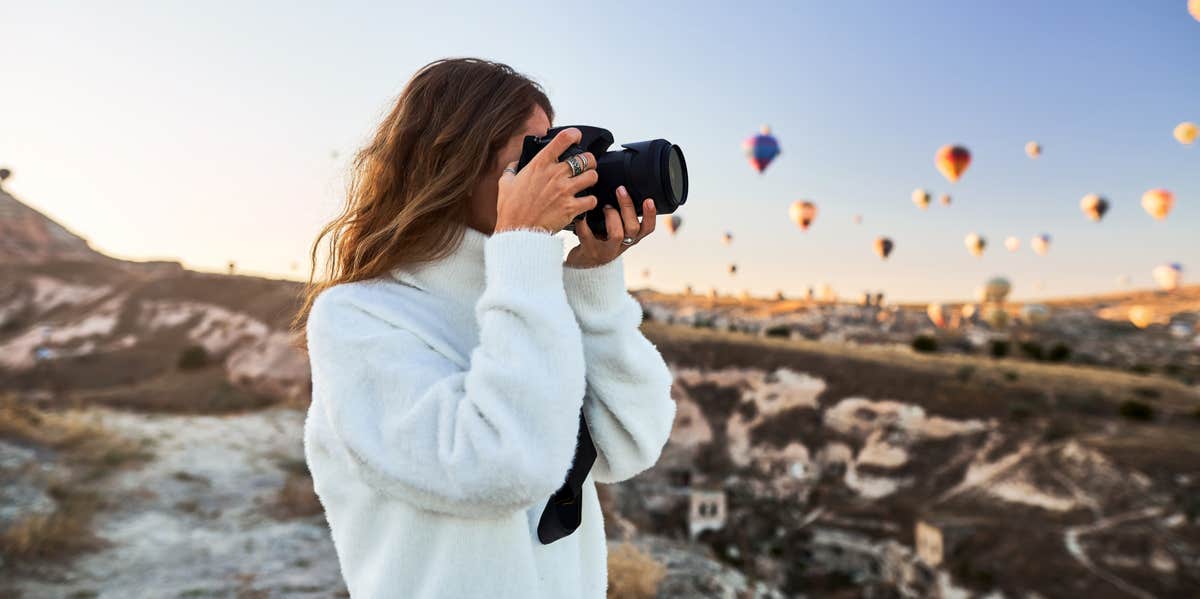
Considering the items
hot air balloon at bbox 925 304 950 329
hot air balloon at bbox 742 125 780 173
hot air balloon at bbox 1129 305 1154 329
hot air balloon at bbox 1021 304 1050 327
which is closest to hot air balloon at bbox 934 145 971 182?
hot air balloon at bbox 742 125 780 173

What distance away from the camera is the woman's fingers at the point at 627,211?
123 centimetres

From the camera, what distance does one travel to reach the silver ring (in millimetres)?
Result: 1170

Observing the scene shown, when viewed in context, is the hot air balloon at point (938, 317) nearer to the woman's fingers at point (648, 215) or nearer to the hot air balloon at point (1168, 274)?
the hot air balloon at point (1168, 274)

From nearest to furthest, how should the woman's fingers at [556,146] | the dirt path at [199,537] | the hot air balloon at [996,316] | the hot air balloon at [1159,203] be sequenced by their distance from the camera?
1. the woman's fingers at [556,146]
2. the dirt path at [199,537]
3. the hot air balloon at [1159,203]
4. the hot air balloon at [996,316]

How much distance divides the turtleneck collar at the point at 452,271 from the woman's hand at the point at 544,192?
0.44 ft

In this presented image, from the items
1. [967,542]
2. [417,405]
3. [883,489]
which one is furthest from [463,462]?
[883,489]

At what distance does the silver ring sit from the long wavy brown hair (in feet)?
0.59

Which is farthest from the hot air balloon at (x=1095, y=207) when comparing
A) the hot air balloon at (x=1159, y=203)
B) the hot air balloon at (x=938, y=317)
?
the hot air balloon at (x=938, y=317)

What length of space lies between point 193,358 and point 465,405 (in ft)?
80.1

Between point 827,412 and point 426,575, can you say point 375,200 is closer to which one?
point 426,575

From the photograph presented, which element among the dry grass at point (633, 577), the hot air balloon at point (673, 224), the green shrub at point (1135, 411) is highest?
the hot air balloon at point (673, 224)

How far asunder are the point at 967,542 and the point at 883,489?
3.22 m

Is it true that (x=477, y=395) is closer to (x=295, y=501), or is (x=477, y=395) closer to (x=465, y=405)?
(x=465, y=405)

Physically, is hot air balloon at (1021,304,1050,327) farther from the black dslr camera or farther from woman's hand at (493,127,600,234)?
woman's hand at (493,127,600,234)
